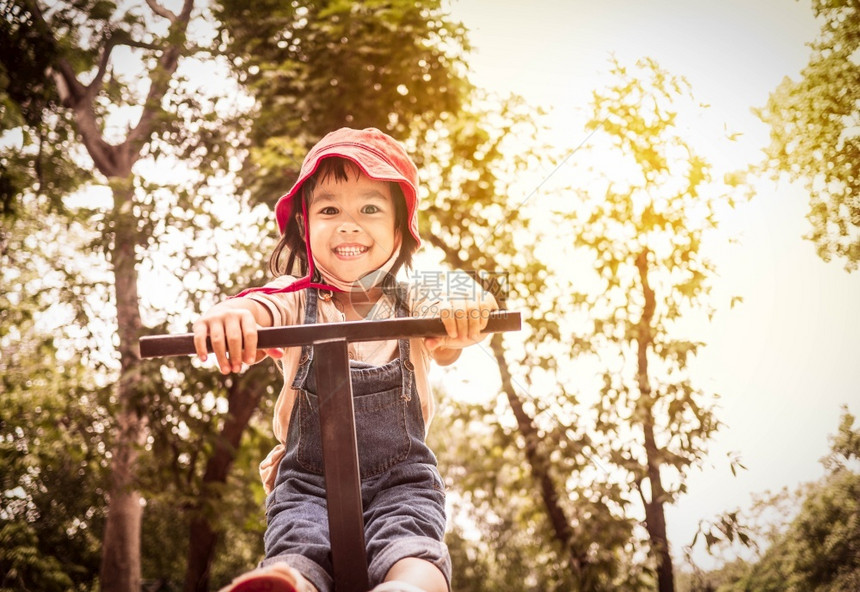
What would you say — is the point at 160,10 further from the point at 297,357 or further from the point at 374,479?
the point at 374,479

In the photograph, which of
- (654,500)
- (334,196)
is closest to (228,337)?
(334,196)

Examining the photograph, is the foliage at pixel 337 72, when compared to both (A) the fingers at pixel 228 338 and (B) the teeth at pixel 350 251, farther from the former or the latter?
(A) the fingers at pixel 228 338

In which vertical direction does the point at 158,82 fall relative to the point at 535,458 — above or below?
above

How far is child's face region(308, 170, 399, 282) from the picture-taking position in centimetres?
124

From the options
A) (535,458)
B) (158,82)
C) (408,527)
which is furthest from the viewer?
(158,82)

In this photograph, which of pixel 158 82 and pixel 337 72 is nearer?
pixel 337 72

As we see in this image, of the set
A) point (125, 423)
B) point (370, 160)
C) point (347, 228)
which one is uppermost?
point (370, 160)

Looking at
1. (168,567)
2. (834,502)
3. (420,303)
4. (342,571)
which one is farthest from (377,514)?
(168,567)

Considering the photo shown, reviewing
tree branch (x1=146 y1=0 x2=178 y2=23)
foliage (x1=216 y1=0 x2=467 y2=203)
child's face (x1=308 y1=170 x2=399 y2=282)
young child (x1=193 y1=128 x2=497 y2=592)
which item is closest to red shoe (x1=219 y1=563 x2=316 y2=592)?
young child (x1=193 y1=128 x2=497 y2=592)

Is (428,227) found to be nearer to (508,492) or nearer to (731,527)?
(508,492)

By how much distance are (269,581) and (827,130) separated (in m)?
2.20

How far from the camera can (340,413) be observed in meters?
0.91

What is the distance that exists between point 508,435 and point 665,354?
2.46ft

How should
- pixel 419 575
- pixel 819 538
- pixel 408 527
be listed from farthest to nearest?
pixel 819 538 → pixel 408 527 → pixel 419 575
